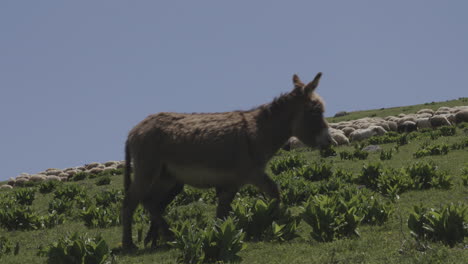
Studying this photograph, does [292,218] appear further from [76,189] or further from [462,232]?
[76,189]

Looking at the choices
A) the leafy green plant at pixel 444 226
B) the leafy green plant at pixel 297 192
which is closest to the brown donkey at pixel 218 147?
the leafy green plant at pixel 444 226

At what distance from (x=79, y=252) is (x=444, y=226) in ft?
17.3

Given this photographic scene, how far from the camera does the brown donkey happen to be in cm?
739

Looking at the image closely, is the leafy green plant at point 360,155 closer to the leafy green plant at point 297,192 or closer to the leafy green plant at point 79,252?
A: the leafy green plant at point 297,192

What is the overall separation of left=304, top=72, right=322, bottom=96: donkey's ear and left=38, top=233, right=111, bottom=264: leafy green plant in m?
3.88

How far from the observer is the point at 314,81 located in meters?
7.49

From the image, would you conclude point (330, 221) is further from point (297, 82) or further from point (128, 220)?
point (128, 220)

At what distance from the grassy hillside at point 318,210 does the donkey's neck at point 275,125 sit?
3.46ft

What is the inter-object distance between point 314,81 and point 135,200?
3.68 metres

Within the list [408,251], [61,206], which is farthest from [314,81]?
[61,206]

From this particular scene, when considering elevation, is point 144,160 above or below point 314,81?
below

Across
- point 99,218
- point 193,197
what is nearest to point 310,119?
point 99,218

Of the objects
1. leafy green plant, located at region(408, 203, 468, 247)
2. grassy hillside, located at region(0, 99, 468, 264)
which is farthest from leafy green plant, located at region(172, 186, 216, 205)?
leafy green plant, located at region(408, 203, 468, 247)

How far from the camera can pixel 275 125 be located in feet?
25.0
